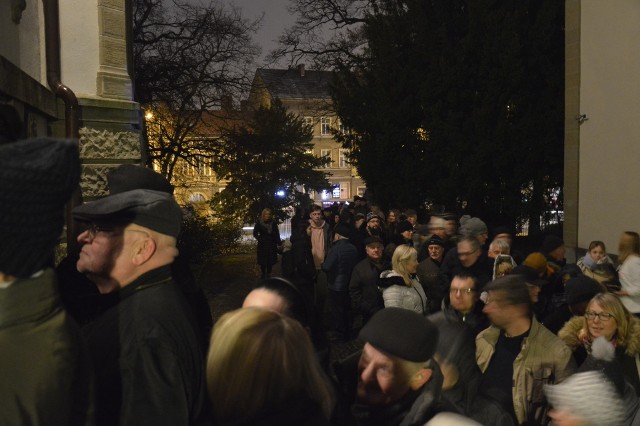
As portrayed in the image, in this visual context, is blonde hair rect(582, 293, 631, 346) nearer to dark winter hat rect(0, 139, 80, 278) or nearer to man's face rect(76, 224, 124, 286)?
man's face rect(76, 224, 124, 286)

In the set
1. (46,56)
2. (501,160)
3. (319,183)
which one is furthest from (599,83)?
(319,183)

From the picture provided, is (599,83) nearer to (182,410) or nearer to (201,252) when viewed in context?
(201,252)

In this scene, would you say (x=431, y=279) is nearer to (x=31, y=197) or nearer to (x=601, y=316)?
(x=601, y=316)

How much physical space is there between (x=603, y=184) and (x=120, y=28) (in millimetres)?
10231

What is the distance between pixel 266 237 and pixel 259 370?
40.4ft

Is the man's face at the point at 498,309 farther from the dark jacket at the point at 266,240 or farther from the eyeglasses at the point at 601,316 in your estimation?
the dark jacket at the point at 266,240

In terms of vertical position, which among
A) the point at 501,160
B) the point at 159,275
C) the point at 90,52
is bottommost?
the point at 159,275

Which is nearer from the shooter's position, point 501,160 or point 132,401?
point 132,401

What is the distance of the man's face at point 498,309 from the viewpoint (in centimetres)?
375

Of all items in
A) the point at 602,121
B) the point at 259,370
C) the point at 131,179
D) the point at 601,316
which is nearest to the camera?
the point at 259,370

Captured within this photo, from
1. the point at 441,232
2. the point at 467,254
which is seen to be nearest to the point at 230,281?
the point at 441,232

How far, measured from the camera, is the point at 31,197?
1287 millimetres

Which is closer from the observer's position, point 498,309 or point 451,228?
point 498,309

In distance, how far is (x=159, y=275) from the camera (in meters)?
2.09
